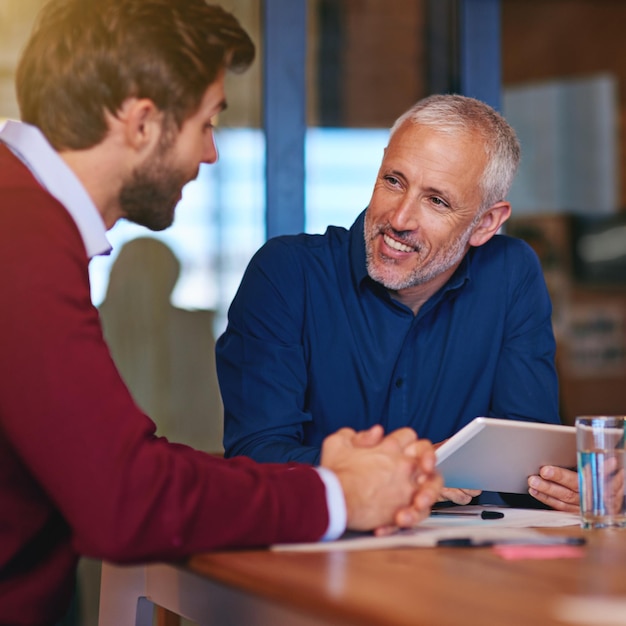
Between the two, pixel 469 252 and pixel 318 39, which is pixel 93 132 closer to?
pixel 469 252

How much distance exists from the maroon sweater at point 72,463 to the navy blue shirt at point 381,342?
2.52 ft

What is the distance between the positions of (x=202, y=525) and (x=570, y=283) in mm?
6213

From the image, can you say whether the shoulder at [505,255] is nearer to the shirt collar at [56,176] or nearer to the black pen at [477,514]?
the black pen at [477,514]

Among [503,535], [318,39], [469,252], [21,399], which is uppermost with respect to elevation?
[318,39]

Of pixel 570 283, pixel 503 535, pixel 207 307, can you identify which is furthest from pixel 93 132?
pixel 570 283

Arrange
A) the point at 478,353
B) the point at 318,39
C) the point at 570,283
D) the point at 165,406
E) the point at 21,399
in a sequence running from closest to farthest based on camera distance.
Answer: the point at 21,399 < the point at 478,353 < the point at 165,406 < the point at 318,39 < the point at 570,283

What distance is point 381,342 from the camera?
6.64 ft

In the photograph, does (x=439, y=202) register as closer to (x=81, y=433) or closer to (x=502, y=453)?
(x=502, y=453)

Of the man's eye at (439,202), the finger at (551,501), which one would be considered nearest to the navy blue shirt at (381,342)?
the man's eye at (439,202)

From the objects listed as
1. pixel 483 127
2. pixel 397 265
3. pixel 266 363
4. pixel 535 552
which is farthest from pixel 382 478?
pixel 483 127

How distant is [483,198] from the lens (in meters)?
2.08

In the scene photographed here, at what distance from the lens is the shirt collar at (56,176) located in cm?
117

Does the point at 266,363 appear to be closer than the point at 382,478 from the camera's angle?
No

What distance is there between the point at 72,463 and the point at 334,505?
308 millimetres
